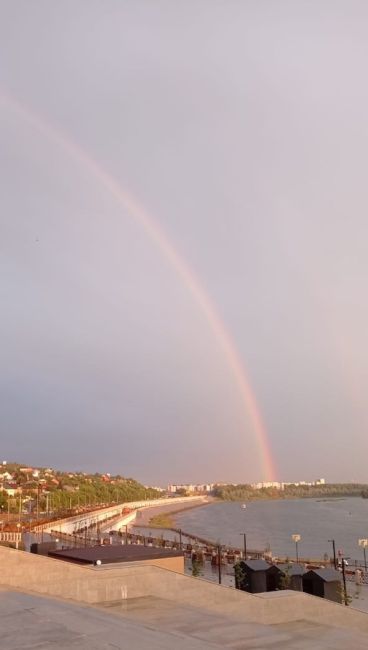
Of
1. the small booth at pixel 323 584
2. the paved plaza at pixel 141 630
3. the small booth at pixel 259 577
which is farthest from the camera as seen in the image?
the small booth at pixel 259 577

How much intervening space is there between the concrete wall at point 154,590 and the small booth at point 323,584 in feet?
19.1

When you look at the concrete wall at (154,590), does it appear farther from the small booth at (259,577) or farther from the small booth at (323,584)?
A: the small booth at (259,577)

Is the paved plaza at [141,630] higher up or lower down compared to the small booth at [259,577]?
higher up

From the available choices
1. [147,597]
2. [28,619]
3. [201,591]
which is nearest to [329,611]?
[201,591]

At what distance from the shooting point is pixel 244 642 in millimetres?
11984

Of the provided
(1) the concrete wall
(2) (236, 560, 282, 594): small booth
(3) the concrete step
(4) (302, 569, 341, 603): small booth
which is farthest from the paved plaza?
(2) (236, 560, 282, 594): small booth

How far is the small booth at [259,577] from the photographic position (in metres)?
25.8

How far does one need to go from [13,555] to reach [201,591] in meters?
5.84

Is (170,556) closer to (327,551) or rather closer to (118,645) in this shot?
(118,645)

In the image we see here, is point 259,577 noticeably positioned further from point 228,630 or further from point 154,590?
point 228,630

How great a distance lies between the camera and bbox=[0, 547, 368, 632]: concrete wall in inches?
669

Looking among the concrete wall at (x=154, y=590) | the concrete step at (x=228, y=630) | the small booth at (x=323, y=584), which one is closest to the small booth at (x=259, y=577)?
the small booth at (x=323, y=584)

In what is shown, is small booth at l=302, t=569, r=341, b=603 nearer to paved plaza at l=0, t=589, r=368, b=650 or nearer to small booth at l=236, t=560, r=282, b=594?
small booth at l=236, t=560, r=282, b=594

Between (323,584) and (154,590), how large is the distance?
9895 millimetres
